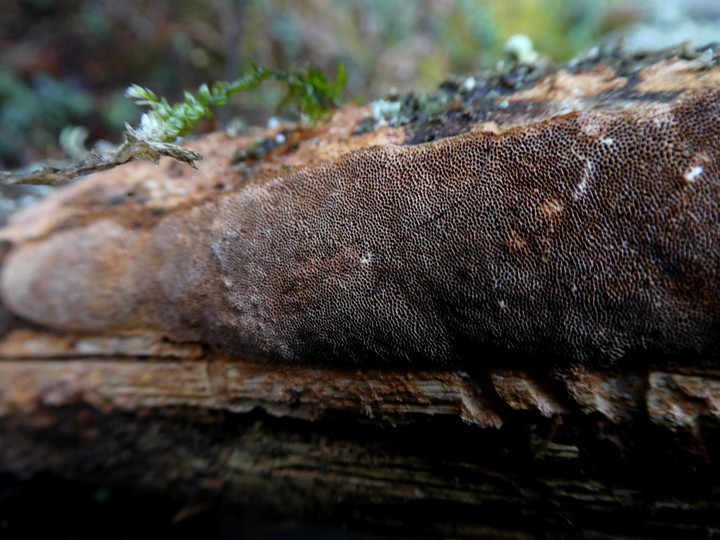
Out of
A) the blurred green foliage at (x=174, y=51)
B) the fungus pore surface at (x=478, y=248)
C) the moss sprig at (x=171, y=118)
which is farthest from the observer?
the blurred green foliage at (x=174, y=51)

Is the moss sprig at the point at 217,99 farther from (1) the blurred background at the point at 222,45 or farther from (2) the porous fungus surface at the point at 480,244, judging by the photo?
(1) the blurred background at the point at 222,45

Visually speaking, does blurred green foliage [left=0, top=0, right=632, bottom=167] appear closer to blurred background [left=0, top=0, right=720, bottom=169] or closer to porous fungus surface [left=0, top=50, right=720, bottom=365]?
blurred background [left=0, top=0, right=720, bottom=169]

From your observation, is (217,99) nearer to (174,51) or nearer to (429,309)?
(429,309)

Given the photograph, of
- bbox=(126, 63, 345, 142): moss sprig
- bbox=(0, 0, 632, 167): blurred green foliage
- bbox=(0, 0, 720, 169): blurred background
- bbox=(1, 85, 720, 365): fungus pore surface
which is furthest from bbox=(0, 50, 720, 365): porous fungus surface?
bbox=(0, 0, 632, 167): blurred green foliage

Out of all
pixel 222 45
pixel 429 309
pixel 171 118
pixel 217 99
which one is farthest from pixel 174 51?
pixel 429 309

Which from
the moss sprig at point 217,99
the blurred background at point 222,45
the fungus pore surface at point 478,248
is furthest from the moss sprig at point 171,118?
the blurred background at point 222,45

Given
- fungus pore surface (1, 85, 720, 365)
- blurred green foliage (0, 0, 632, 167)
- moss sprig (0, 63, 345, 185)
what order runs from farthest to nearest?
blurred green foliage (0, 0, 632, 167)
moss sprig (0, 63, 345, 185)
fungus pore surface (1, 85, 720, 365)

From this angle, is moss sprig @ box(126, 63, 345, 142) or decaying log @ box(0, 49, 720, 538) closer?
decaying log @ box(0, 49, 720, 538)

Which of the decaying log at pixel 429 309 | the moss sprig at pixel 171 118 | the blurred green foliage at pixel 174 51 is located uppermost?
the blurred green foliage at pixel 174 51
